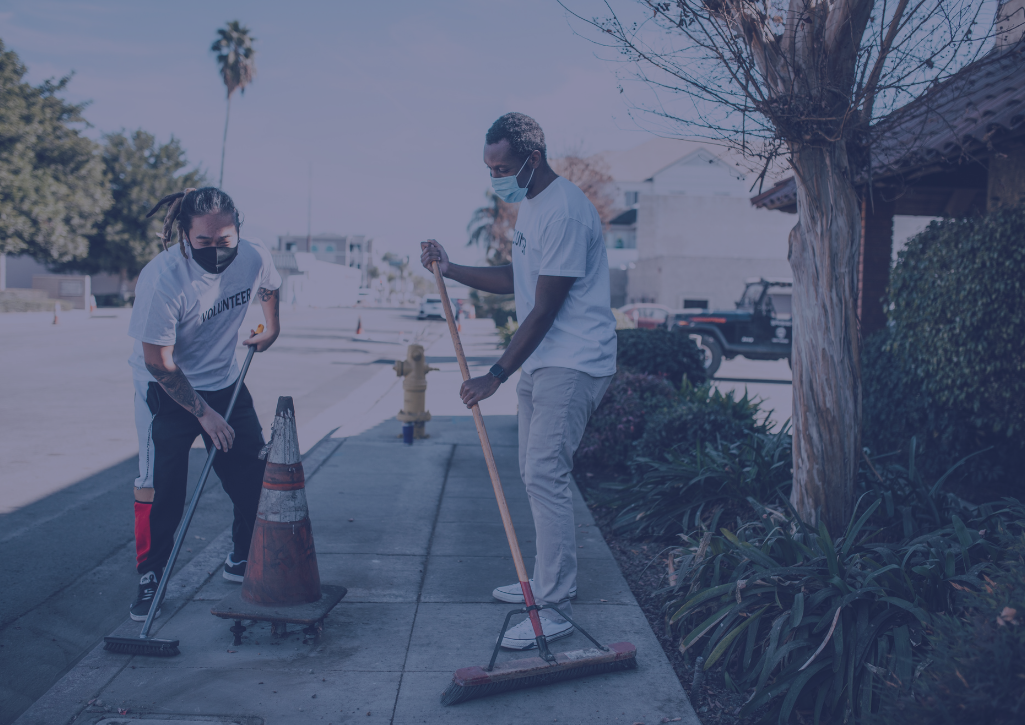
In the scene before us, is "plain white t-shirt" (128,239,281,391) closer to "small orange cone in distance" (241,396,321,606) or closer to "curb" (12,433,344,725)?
"small orange cone in distance" (241,396,321,606)

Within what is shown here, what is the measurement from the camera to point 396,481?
6.34m

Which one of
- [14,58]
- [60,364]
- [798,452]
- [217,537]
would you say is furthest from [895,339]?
[14,58]

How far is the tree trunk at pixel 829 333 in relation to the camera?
3.78m

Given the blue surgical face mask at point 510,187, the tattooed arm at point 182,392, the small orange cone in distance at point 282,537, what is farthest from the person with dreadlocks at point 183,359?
the blue surgical face mask at point 510,187

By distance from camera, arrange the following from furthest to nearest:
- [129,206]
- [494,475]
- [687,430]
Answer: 1. [129,206]
2. [687,430]
3. [494,475]

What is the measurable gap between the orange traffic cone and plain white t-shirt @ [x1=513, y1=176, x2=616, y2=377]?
1099 millimetres

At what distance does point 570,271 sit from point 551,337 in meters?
0.31

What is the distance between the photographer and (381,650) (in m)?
3.28

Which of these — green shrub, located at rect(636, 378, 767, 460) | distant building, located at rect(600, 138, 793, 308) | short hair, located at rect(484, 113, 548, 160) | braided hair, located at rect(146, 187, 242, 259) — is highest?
distant building, located at rect(600, 138, 793, 308)

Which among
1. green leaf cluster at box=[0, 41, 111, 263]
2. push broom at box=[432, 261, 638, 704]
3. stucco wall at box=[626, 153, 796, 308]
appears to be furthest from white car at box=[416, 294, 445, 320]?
push broom at box=[432, 261, 638, 704]

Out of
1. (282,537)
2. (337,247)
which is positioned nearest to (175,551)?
(282,537)

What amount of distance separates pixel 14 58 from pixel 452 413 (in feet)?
111

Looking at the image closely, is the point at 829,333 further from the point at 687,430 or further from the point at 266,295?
the point at 266,295

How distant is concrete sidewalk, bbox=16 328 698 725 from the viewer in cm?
→ 280
